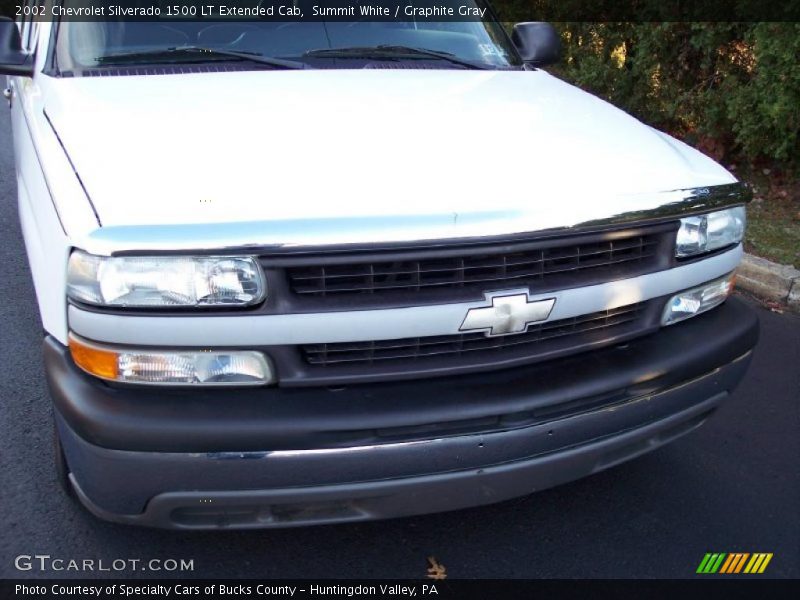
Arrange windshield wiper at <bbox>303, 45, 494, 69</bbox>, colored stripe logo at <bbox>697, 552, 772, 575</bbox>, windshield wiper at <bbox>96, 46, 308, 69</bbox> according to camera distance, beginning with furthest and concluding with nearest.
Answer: windshield wiper at <bbox>303, 45, 494, 69</bbox>, windshield wiper at <bbox>96, 46, 308, 69</bbox>, colored stripe logo at <bbox>697, 552, 772, 575</bbox>

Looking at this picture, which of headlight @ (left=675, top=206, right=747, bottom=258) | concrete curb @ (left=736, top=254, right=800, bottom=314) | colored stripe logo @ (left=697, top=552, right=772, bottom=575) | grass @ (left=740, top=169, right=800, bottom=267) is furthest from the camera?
grass @ (left=740, top=169, right=800, bottom=267)

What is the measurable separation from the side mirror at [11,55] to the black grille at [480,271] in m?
2.05

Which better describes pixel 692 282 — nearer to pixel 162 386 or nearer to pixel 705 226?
pixel 705 226

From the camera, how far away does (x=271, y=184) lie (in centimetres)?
213

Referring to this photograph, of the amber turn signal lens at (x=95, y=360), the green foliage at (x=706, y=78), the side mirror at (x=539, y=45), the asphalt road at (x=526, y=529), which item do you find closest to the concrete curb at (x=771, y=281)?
the green foliage at (x=706, y=78)

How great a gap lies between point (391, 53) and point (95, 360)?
197 centimetres

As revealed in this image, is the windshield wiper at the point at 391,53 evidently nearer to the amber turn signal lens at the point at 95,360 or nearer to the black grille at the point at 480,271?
the black grille at the point at 480,271

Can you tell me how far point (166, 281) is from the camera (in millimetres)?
1968

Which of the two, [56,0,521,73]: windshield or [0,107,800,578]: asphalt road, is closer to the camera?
[0,107,800,578]: asphalt road

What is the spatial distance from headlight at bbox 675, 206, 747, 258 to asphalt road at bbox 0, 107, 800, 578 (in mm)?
984

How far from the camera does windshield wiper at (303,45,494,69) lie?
331cm

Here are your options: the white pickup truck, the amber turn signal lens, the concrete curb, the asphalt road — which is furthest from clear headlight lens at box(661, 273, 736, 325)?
the concrete curb

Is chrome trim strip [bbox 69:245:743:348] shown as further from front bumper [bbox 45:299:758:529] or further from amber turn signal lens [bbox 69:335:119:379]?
front bumper [bbox 45:299:758:529]

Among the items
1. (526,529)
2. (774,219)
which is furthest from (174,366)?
(774,219)
